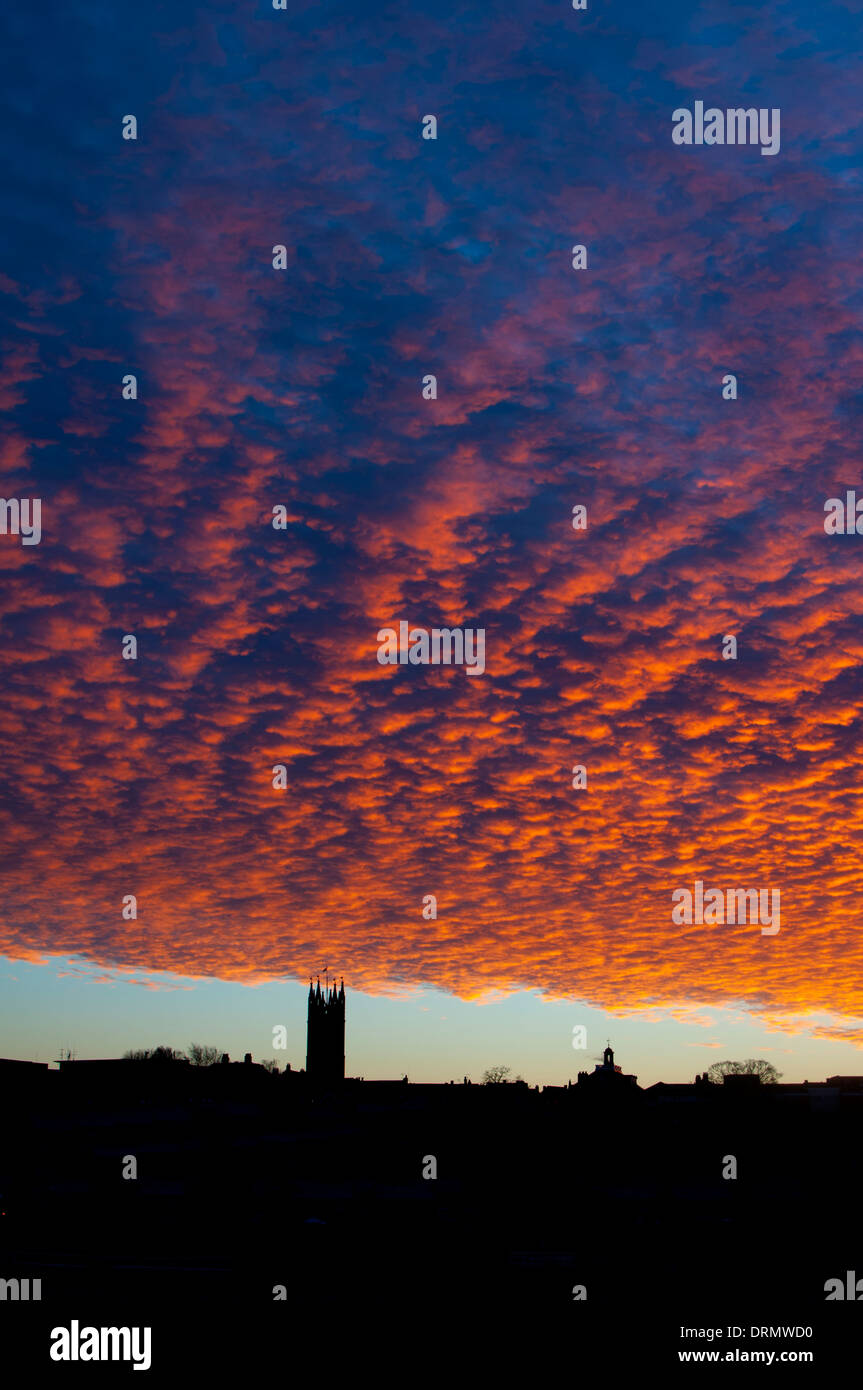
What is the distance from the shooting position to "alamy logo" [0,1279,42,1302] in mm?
28969

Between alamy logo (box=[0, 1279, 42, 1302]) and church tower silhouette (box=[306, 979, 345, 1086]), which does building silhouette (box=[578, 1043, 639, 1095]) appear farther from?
alamy logo (box=[0, 1279, 42, 1302])

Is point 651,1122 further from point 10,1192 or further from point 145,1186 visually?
point 10,1192

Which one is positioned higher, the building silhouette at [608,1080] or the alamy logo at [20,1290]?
the alamy logo at [20,1290]

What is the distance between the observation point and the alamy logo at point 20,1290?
2897cm

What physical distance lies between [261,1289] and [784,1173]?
3782cm
